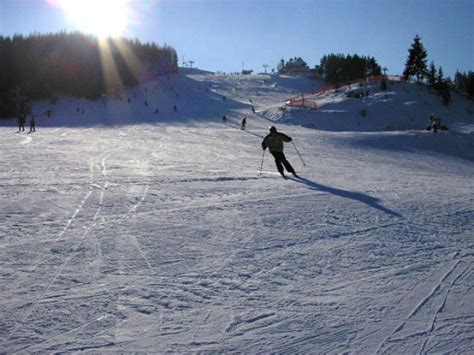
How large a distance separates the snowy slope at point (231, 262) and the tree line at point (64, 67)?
46203mm

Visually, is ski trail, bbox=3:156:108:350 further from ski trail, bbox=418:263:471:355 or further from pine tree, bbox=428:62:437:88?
pine tree, bbox=428:62:437:88

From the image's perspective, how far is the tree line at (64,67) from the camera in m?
57.7

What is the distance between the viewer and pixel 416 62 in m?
50.8

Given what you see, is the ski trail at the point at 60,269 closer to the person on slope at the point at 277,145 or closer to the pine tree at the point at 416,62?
the person on slope at the point at 277,145

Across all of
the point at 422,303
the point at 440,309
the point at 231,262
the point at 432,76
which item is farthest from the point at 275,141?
the point at 432,76

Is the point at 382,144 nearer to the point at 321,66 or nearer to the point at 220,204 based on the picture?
the point at 220,204

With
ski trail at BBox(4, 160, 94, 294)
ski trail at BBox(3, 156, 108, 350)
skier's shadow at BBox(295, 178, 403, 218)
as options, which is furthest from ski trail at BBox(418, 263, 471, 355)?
ski trail at BBox(4, 160, 94, 294)

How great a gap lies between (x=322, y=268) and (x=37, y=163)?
11.0 metres

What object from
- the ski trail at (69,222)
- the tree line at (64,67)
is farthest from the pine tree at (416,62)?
the ski trail at (69,222)

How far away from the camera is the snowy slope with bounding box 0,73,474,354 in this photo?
12.8ft

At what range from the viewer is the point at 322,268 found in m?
5.31

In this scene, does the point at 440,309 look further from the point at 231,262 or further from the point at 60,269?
the point at 60,269

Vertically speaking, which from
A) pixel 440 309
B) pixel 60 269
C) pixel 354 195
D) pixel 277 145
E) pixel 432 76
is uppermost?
pixel 432 76

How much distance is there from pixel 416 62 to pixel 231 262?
51638 mm
